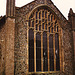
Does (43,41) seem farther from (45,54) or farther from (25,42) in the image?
(25,42)

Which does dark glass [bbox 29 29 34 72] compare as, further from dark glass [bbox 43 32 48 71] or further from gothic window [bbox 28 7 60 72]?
dark glass [bbox 43 32 48 71]

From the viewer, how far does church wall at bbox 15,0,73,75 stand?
14215 millimetres

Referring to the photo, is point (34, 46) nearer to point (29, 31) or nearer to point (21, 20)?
point (29, 31)

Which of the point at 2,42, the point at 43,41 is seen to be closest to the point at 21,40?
the point at 2,42

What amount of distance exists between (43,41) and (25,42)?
6.57ft

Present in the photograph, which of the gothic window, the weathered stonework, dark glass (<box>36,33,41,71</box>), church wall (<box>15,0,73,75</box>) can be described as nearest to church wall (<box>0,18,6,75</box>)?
the weathered stonework

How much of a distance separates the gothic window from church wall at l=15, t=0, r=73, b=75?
1.83ft

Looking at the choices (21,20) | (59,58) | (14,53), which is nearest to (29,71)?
(14,53)

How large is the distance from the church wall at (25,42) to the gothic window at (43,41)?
56 centimetres

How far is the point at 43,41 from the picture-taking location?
51.9 ft

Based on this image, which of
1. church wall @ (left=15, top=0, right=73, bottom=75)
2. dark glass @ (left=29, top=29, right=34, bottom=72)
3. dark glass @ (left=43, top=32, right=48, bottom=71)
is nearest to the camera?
church wall @ (left=15, top=0, right=73, bottom=75)

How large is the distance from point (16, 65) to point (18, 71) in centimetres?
56

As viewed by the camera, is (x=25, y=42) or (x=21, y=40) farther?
(x=25, y=42)

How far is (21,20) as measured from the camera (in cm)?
1505
